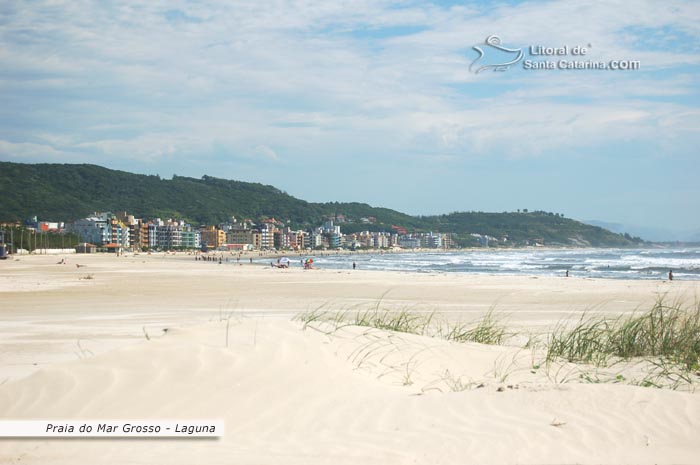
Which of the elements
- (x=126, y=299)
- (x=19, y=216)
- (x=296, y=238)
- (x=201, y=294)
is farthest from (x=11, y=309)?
(x=296, y=238)

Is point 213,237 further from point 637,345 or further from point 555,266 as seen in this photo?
point 637,345

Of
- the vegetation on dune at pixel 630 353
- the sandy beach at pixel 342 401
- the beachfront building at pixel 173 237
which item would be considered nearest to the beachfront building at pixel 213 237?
the beachfront building at pixel 173 237

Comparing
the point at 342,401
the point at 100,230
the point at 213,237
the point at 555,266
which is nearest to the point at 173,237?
the point at 213,237

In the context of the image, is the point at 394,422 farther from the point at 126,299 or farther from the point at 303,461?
the point at 126,299

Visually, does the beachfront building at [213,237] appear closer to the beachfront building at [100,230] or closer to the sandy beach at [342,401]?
the beachfront building at [100,230]

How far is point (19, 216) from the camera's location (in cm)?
15162

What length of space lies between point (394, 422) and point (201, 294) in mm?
20092

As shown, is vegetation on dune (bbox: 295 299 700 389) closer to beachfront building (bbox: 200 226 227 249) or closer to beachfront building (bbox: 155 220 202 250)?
beachfront building (bbox: 155 220 202 250)

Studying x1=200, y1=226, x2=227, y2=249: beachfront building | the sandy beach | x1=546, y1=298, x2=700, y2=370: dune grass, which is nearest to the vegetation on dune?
x1=546, y1=298, x2=700, y2=370: dune grass

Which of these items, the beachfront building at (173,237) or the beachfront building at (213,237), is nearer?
the beachfront building at (173,237)

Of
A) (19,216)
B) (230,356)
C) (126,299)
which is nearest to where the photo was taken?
(230,356)
